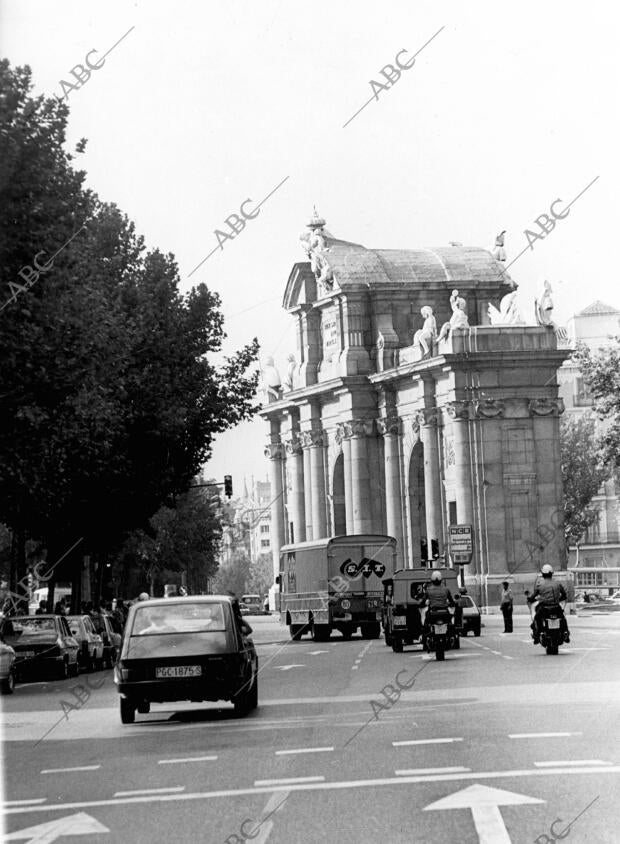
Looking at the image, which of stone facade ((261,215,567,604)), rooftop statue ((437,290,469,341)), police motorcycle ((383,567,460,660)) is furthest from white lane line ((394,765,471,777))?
rooftop statue ((437,290,469,341))

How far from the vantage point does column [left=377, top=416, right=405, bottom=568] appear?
317 ft

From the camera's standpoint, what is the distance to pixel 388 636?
45500 millimetres

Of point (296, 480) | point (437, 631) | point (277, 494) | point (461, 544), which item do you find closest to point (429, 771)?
point (437, 631)

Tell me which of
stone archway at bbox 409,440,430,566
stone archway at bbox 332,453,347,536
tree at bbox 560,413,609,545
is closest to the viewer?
stone archway at bbox 409,440,430,566

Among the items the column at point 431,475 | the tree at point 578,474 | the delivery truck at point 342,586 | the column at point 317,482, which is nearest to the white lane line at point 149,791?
the delivery truck at point 342,586

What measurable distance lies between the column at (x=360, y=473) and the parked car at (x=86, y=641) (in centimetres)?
5436

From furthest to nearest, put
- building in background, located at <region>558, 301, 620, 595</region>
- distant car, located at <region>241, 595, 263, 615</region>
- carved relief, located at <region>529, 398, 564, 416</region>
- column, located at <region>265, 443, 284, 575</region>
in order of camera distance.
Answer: distant car, located at <region>241, 595, 263, 615</region> → building in background, located at <region>558, 301, 620, 595</region> → column, located at <region>265, 443, 284, 575</region> → carved relief, located at <region>529, 398, 564, 416</region>

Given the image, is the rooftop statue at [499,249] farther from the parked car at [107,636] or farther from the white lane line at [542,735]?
the white lane line at [542,735]

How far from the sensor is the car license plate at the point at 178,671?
21.9 metres

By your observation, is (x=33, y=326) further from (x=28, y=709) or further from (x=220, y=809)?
(x=220, y=809)

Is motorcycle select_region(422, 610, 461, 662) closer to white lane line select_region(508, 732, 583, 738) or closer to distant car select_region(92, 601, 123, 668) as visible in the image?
distant car select_region(92, 601, 123, 668)

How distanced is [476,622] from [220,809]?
3972cm

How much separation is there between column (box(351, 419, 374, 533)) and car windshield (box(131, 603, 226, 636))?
76.0 metres

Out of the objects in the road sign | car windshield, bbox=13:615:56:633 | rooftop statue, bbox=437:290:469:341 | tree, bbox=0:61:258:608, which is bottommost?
car windshield, bbox=13:615:56:633
